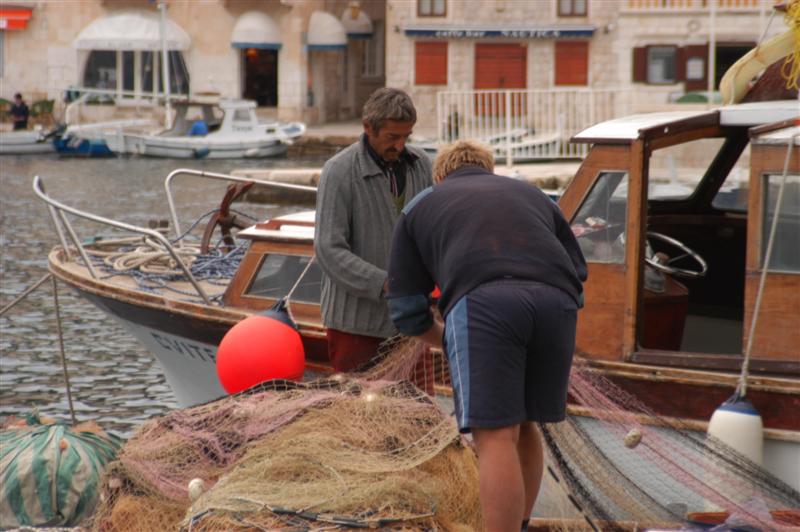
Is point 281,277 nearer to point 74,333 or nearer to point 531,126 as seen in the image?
point 74,333

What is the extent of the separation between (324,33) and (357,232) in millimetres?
38707

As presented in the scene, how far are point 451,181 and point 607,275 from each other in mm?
1746

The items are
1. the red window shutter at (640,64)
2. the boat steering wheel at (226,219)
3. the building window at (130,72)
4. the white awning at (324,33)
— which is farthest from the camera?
the building window at (130,72)

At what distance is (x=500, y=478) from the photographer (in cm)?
449

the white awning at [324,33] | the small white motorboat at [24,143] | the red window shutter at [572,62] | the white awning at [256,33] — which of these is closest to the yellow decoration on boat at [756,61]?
the small white motorboat at [24,143]

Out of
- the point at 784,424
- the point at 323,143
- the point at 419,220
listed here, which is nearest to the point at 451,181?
the point at 419,220

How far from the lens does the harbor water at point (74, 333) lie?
11.0 metres

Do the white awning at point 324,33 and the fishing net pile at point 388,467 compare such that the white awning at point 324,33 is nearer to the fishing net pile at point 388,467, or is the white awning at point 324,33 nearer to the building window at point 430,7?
the building window at point 430,7

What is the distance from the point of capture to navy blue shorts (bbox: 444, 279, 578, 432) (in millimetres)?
4414

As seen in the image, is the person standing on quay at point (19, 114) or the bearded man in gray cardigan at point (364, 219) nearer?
the bearded man in gray cardigan at point (364, 219)

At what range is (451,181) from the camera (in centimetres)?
467

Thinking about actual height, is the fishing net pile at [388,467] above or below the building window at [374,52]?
below

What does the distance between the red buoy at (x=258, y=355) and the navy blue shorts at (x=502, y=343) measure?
2.39m

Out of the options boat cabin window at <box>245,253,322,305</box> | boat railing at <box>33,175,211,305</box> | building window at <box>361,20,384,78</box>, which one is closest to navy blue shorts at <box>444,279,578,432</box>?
boat cabin window at <box>245,253,322,305</box>
